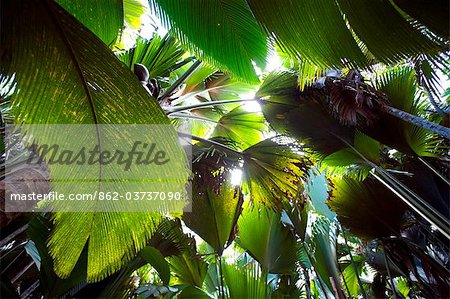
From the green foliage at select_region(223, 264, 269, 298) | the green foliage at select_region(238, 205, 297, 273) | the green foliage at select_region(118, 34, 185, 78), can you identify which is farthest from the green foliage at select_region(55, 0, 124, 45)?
the green foliage at select_region(223, 264, 269, 298)

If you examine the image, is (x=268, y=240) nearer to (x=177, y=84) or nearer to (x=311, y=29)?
(x=177, y=84)

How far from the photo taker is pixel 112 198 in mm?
1052

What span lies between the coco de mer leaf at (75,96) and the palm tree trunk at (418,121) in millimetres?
1072

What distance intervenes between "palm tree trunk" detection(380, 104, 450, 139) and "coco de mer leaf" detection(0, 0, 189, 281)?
3.52 ft

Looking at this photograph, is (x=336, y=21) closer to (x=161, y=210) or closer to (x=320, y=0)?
(x=320, y=0)

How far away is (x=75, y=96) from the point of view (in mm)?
892

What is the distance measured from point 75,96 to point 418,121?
1.39m

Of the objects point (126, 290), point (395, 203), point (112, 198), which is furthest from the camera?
point (395, 203)

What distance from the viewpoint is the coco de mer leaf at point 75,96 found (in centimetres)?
78

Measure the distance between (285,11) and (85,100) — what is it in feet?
2.12

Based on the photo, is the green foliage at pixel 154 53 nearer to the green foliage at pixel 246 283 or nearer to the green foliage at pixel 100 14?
the green foliage at pixel 100 14

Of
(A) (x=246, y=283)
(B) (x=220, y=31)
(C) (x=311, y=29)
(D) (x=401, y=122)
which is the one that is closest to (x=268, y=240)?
(A) (x=246, y=283)

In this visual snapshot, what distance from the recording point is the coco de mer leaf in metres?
0.78

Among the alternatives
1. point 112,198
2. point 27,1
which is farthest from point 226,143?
point 27,1
